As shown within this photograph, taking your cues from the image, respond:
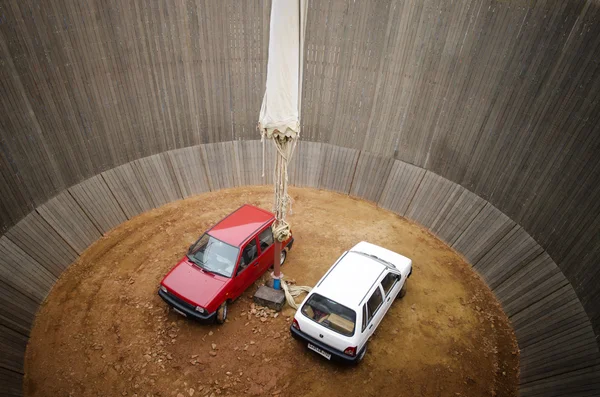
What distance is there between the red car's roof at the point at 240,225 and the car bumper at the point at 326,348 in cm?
232

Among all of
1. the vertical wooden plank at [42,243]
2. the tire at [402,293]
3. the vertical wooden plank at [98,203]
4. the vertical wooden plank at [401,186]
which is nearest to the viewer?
the vertical wooden plank at [42,243]

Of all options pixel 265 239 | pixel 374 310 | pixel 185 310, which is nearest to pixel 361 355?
pixel 374 310

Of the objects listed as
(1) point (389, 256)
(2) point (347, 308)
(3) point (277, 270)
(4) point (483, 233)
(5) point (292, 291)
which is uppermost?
(2) point (347, 308)

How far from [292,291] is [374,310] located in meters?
2.16

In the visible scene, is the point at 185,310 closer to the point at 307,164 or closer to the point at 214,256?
the point at 214,256

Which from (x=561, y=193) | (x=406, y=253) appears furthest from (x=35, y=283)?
(x=561, y=193)

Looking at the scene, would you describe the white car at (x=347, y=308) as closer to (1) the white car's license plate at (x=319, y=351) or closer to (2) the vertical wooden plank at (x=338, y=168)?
(1) the white car's license plate at (x=319, y=351)

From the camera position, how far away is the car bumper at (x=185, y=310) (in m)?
7.56

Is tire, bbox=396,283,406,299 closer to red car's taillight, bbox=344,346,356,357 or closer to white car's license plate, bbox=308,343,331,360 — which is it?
red car's taillight, bbox=344,346,356,357

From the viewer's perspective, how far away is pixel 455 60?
33.4 ft

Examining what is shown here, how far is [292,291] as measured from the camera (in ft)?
28.8

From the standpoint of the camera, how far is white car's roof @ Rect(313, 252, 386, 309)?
7.25 meters

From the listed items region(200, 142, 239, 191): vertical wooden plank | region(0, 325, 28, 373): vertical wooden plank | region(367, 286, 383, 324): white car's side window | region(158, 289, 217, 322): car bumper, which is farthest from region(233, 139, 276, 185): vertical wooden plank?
region(0, 325, 28, 373): vertical wooden plank

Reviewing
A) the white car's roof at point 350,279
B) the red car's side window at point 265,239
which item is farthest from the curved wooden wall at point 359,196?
the red car's side window at point 265,239
